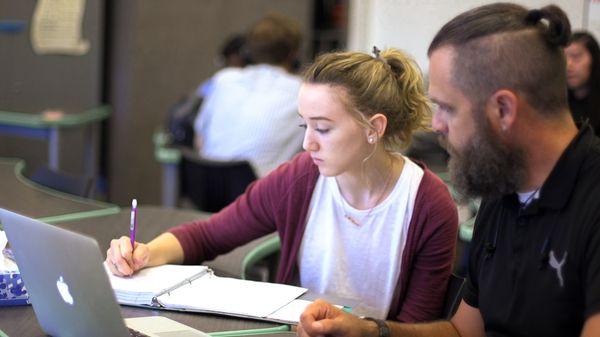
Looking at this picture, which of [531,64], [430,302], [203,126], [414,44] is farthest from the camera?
[203,126]

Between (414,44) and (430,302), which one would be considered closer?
(430,302)

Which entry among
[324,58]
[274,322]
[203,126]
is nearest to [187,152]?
[203,126]

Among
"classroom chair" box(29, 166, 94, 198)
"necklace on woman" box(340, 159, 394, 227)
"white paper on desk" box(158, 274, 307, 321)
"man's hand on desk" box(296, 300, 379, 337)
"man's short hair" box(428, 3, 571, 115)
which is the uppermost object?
"man's short hair" box(428, 3, 571, 115)

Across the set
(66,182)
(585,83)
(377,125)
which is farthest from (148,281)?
(585,83)

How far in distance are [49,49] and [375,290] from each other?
3914 mm

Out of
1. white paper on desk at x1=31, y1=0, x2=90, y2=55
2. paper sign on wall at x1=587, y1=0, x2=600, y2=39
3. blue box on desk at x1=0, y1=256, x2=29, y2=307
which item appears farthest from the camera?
white paper on desk at x1=31, y1=0, x2=90, y2=55

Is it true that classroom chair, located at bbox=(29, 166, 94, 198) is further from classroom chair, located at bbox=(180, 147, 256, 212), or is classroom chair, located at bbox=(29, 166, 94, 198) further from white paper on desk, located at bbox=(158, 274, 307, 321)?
white paper on desk, located at bbox=(158, 274, 307, 321)

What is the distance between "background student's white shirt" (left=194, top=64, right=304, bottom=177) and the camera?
396 cm

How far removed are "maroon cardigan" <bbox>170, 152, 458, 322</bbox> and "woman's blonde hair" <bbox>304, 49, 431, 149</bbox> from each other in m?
0.14

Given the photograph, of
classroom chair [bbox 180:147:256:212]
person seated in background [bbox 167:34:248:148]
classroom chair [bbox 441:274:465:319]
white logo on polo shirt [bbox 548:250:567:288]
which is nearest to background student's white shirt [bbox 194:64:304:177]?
classroom chair [bbox 180:147:256:212]

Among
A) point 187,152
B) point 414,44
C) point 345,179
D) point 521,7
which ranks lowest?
point 187,152

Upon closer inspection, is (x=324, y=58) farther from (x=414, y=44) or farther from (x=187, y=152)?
(x=187, y=152)

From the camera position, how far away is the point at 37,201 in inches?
112

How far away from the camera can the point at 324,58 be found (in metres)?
2.13
